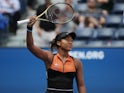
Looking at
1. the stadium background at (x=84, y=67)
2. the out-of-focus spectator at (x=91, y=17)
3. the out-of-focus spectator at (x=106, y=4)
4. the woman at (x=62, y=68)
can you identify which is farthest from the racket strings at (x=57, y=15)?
the out-of-focus spectator at (x=106, y=4)

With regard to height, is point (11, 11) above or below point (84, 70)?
above

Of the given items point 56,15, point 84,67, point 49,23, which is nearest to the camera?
point 56,15

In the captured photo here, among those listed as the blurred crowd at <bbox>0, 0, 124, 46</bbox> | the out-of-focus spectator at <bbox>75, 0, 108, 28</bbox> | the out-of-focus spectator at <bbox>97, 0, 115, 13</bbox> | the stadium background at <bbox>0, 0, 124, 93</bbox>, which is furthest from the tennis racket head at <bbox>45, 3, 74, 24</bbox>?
the out-of-focus spectator at <bbox>97, 0, 115, 13</bbox>

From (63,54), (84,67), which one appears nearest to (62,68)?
(63,54)

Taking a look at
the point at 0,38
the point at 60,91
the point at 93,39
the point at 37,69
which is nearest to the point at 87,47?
the point at 93,39

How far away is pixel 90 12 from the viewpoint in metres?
11.3

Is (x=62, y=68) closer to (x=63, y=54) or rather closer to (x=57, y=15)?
(x=63, y=54)

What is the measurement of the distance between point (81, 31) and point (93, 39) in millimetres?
314

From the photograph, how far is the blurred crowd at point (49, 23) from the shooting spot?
11.0m

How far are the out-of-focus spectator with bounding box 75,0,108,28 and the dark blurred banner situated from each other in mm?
852

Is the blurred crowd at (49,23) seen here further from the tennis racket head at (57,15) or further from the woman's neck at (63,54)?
the woman's neck at (63,54)

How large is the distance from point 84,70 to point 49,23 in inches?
50.3

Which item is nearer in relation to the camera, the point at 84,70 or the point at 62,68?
the point at 62,68

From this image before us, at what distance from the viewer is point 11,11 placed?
1144cm
